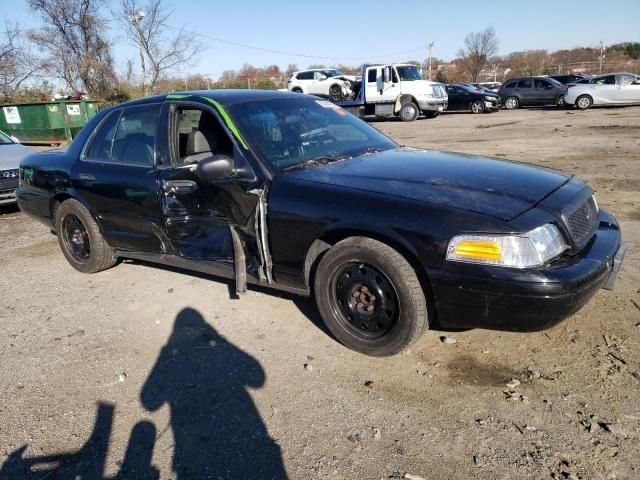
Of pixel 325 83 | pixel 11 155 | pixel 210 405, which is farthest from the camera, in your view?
pixel 325 83

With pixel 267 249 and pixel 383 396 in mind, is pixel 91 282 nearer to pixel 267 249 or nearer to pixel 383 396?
pixel 267 249

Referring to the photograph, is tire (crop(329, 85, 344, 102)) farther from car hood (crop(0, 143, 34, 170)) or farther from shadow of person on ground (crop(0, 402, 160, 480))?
shadow of person on ground (crop(0, 402, 160, 480))

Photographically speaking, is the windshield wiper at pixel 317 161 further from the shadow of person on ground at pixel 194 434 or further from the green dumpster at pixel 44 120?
the green dumpster at pixel 44 120

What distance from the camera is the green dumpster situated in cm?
1619

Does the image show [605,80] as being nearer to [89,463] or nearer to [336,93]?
[336,93]

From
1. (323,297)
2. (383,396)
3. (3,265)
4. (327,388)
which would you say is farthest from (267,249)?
(3,265)

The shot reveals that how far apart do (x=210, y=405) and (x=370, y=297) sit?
112 centimetres

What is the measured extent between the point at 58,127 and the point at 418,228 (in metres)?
16.6

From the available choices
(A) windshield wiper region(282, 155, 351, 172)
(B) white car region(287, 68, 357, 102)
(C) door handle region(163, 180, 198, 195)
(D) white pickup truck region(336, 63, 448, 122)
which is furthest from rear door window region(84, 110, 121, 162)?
(B) white car region(287, 68, 357, 102)

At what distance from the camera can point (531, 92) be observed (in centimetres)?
2519

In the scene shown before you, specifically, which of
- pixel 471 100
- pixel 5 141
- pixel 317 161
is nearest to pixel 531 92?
pixel 471 100

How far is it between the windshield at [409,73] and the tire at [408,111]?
999mm

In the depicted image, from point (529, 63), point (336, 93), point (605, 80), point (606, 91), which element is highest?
point (529, 63)

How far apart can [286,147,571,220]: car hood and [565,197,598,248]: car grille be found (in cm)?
20
